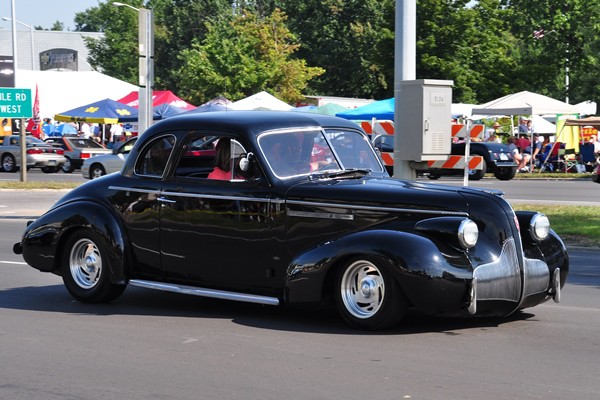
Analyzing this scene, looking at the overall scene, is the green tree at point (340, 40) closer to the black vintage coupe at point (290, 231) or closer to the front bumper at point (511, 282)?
the black vintage coupe at point (290, 231)

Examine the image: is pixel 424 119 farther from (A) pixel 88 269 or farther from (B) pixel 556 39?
(B) pixel 556 39

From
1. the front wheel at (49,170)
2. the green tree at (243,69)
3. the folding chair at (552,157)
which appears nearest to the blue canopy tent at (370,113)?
the folding chair at (552,157)

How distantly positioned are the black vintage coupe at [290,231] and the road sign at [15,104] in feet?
70.0

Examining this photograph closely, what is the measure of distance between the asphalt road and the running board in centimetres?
22

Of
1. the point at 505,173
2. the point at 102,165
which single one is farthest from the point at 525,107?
the point at 102,165

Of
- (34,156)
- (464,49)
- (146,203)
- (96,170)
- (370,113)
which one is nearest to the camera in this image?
(146,203)

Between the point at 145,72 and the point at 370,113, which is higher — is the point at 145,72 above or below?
above

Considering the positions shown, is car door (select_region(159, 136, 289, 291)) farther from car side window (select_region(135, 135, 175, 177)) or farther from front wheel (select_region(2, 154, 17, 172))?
front wheel (select_region(2, 154, 17, 172))

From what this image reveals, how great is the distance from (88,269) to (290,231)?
2.38m

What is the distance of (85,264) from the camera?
1002 cm

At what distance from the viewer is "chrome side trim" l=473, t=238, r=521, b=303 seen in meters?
8.00

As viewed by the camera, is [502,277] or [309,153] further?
[309,153]

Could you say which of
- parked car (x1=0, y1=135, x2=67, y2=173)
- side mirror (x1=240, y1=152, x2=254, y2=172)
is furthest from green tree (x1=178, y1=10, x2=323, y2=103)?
side mirror (x1=240, y1=152, x2=254, y2=172)

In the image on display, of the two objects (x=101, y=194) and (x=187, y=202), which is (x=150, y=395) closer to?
(x=187, y=202)
